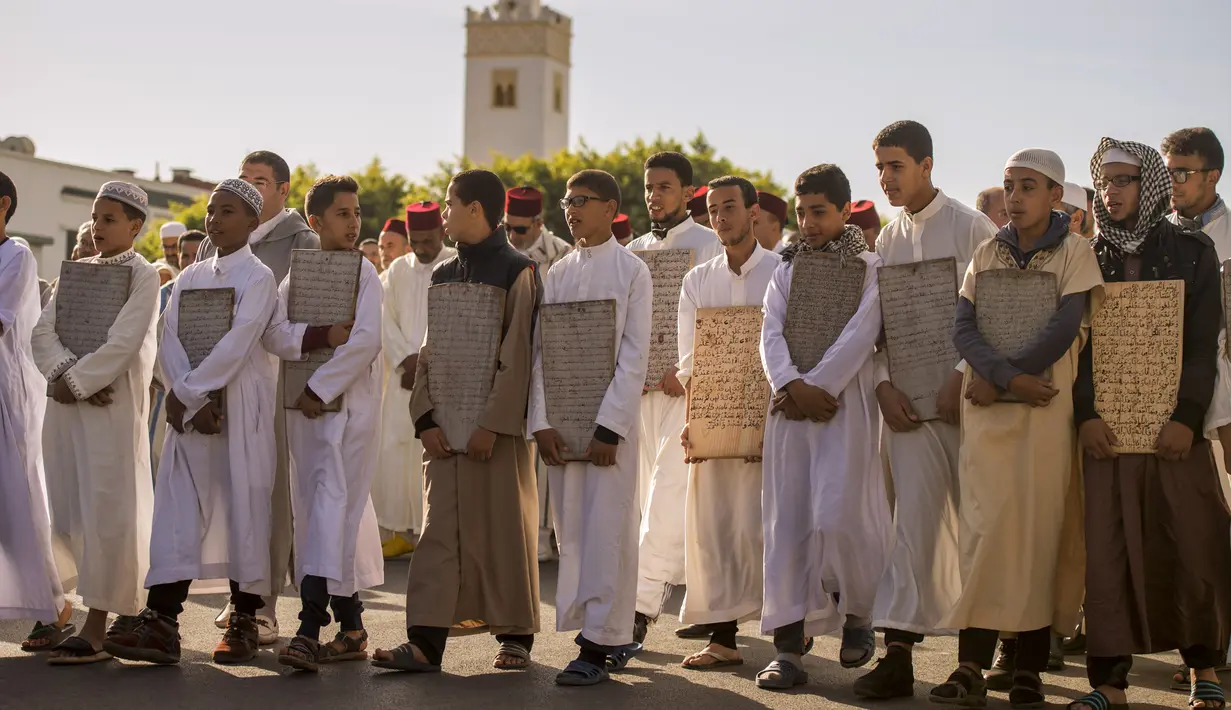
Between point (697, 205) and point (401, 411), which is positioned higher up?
point (697, 205)

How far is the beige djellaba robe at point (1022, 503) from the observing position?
690 cm

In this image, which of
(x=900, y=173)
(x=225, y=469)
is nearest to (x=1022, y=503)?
(x=900, y=173)

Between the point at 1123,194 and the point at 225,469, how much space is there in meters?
4.16

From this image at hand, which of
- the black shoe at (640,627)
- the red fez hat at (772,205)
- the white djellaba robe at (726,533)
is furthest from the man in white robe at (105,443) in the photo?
the red fez hat at (772,205)

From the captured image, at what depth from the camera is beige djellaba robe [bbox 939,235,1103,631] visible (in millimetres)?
6898

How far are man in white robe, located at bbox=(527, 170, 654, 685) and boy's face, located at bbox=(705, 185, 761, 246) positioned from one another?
70 cm

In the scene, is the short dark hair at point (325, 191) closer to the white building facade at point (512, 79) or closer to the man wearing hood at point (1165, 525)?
the man wearing hood at point (1165, 525)

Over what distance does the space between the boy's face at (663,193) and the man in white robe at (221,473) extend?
2.33 meters

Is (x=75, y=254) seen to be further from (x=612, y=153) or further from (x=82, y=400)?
(x=612, y=153)

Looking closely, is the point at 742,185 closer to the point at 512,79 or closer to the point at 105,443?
the point at 105,443

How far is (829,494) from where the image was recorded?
749 cm

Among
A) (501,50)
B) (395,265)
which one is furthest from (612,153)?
(501,50)

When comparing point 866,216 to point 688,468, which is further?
point 866,216

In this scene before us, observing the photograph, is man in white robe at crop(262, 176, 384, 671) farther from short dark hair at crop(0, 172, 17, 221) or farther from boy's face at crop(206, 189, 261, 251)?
short dark hair at crop(0, 172, 17, 221)
